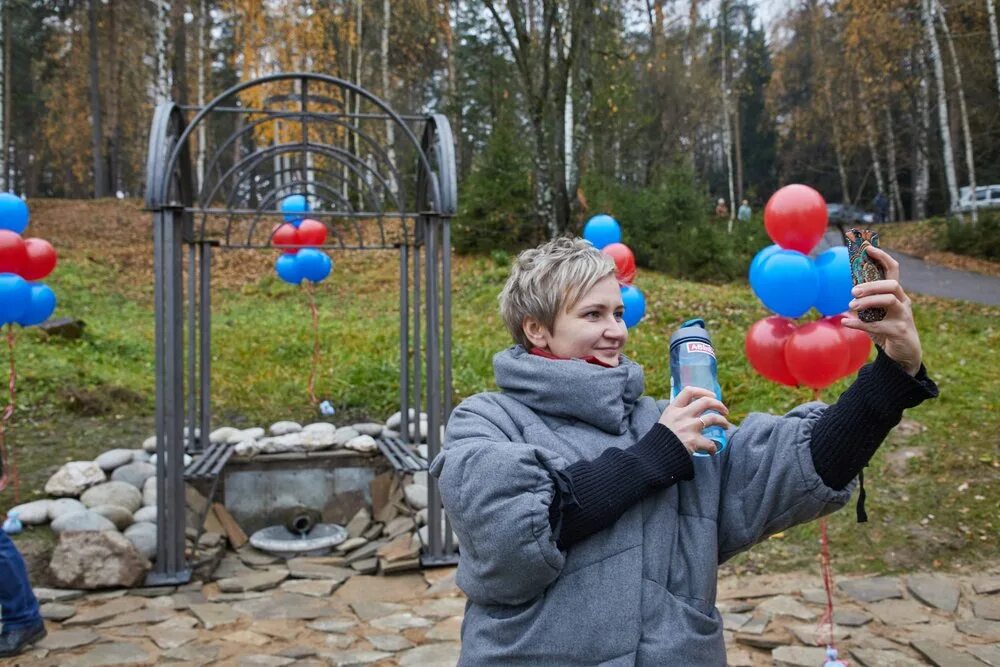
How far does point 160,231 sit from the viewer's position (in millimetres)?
5129

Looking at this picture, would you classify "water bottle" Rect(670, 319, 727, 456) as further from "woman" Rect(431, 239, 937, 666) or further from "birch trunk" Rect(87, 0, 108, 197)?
"birch trunk" Rect(87, 0, 108, 197)

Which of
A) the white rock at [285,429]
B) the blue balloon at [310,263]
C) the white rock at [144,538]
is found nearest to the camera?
the white rock at [144,538]

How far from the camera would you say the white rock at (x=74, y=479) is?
620 cm

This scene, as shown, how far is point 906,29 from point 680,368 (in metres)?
21.5

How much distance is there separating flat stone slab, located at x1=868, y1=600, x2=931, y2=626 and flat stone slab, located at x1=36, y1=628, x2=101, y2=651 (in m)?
4.15

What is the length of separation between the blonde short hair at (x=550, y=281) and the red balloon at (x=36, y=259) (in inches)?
193

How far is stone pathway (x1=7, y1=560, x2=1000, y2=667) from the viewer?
4.09 m

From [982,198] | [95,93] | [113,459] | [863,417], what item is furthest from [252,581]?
[982,198]

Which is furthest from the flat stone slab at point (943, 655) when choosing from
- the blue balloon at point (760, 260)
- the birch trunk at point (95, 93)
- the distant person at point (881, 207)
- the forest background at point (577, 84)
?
the distant person at point (881, 207)

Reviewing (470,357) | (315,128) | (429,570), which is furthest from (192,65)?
(429,570)

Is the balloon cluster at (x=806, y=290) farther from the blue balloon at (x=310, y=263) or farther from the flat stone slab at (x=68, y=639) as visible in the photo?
the blue balloon at (x=310, y=263)

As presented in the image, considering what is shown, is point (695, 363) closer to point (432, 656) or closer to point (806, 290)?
point (806, 290)

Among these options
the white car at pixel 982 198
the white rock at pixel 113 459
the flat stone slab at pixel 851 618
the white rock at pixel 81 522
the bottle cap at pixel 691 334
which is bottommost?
the flat stone slab at pixel 851 618

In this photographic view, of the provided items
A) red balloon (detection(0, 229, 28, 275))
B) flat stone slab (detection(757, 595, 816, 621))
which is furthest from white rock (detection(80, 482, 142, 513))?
flat stone slab (detection(757, 595, 816, 621))
